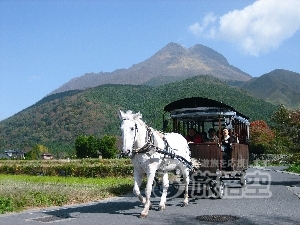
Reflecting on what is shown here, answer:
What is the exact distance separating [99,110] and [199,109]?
339ft

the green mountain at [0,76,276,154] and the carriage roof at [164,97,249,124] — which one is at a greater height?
the green mountain at [0,76,276,154]

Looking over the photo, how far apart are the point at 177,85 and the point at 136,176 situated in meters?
118

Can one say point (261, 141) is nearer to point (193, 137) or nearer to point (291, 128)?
point (291, 128)

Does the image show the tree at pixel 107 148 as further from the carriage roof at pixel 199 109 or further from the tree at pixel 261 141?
the carriage roof at pixel 199 109

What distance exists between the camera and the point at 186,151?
11.7 meters

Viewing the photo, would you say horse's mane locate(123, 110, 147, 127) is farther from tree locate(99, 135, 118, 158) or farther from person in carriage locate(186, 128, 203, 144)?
tree locate(99, 135, 118, 158)

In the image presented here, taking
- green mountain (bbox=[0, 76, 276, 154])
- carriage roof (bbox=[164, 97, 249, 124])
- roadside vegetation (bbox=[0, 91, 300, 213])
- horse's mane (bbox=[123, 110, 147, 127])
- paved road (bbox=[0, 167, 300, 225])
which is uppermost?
green mountain (bbox=[0, 76, 276, 154])

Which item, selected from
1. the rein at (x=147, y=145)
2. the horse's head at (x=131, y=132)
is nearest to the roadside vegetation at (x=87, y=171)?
the rein at (x=147, y=145)

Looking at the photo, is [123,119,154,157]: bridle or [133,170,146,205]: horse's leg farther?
[133,170,146,205]: horse's leg

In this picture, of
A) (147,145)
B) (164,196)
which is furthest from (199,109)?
(147,145)

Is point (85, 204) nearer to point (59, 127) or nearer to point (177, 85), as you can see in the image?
point (59, 127)

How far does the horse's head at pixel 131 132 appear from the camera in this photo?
28.9 feet

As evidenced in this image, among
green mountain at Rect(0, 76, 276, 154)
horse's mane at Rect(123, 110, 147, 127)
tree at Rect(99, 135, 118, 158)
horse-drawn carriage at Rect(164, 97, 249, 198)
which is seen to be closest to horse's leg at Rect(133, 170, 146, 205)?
horse's mane at Rect(123, 110, 147, 127)

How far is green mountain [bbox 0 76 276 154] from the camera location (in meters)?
102
